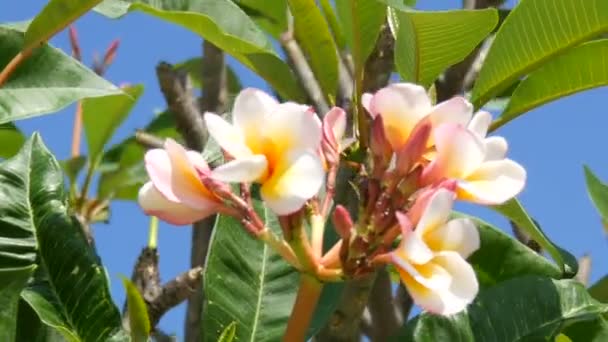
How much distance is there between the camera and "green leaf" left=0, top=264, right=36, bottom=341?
0.94 meters

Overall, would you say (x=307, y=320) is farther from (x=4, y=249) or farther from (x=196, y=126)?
(x=196, y=126)

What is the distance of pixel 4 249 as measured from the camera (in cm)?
102

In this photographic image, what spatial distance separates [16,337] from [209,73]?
793 millimetres

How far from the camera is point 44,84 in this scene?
1166 millimetres

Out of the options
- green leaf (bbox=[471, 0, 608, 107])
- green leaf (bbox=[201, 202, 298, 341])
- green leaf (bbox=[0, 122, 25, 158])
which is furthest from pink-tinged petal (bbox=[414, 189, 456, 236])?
green leaf (bbox=[0, 122, 25, 158])

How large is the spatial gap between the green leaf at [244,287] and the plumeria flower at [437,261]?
320mm

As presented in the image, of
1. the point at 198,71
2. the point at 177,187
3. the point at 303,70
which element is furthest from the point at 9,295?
the point at 198,71

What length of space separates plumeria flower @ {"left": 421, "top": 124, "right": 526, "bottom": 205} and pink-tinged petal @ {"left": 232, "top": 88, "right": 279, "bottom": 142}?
0.12 metres

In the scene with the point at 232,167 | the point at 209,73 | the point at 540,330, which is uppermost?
the point at 232,167

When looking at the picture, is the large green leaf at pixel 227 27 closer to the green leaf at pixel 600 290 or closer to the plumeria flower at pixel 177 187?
the plumeria flower at pixel 177 187

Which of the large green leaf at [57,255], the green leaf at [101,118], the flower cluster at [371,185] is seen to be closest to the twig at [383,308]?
the large green leaf at [57,255]

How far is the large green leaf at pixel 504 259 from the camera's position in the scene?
123 centimetres

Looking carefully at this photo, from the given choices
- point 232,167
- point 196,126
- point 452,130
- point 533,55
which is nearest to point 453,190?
point 452,130

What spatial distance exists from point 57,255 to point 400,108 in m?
0.39
